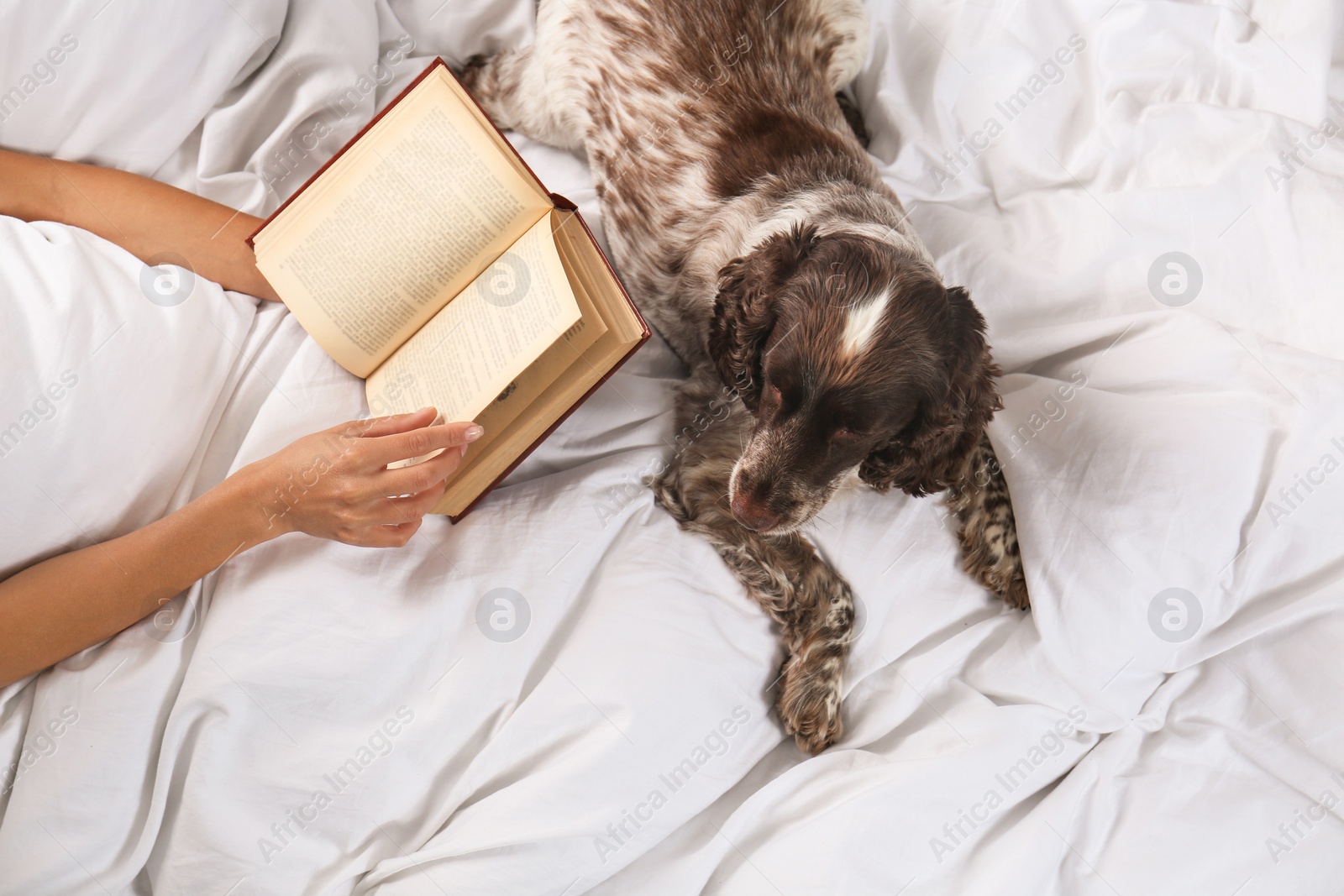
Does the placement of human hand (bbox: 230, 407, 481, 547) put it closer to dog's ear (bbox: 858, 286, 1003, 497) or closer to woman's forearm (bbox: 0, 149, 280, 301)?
woman's forearm (bbox: 0, 149, 280, 301)

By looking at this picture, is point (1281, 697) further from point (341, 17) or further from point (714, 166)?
point (341, 17)

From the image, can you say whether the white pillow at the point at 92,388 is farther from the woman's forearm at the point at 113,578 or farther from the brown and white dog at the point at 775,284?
the brown and white dog at the point at 775,284

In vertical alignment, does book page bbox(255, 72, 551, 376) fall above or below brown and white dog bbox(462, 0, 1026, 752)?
above

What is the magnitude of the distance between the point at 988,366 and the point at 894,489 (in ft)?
1.47

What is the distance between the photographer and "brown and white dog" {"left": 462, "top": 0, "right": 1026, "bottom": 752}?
1.76m

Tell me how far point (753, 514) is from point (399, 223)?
1.06 meters

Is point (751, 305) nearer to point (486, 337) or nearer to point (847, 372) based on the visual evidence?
point (847, 372)

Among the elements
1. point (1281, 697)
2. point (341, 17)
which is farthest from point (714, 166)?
point (1281, 697)

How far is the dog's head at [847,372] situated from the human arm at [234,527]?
0.68 metres

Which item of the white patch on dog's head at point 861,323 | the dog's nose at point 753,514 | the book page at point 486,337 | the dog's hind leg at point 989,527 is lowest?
the dog's hind leg at point 989,527

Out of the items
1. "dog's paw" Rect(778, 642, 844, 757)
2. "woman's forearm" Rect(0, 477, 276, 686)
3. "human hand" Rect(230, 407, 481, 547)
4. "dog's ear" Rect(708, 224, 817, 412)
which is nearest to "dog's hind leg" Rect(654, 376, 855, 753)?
"dog's paw" Rect(778, 642, 844, 757)

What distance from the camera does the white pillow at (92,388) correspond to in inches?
65.1

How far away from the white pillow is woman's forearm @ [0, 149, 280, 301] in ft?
0.27

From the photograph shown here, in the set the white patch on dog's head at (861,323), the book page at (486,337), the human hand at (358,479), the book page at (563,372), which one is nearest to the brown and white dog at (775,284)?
the white patch on dog's head at (861,323)
